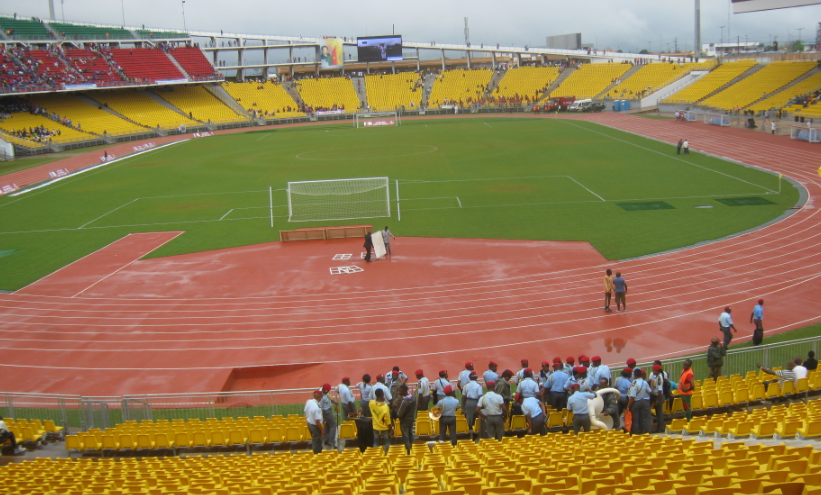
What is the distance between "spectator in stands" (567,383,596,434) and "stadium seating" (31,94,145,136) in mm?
72538

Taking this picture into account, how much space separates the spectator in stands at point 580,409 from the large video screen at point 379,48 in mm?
97076

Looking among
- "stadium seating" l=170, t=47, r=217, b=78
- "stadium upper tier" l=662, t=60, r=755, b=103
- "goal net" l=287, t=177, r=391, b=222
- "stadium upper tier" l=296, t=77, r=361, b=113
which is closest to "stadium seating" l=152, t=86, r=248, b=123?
"stadium seating" l=170, t=47, r=217, b=78

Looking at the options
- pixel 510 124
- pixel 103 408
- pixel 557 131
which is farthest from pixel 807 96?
pixel 103 408

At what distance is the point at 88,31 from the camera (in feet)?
293

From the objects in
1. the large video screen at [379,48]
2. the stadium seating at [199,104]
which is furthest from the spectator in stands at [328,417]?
the large video screen at [379,48]

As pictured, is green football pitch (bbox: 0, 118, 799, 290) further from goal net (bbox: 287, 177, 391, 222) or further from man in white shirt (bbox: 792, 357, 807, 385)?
man in white shirt (bbox: 792, 357, 807, 385)

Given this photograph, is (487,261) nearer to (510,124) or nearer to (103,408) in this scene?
(103,408)

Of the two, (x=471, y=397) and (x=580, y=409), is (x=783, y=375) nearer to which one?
(x=580, y=409)

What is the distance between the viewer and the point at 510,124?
74000mm

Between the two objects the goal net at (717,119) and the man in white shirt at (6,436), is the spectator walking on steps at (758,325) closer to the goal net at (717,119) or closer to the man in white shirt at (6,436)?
the man in white shirt at (6,436)

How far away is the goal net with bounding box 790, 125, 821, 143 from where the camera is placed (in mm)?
49531

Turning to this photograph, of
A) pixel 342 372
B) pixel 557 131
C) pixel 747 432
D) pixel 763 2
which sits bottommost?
pixel 342 372

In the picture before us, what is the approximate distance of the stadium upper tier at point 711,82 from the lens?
75.8m

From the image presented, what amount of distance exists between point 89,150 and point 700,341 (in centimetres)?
6362
